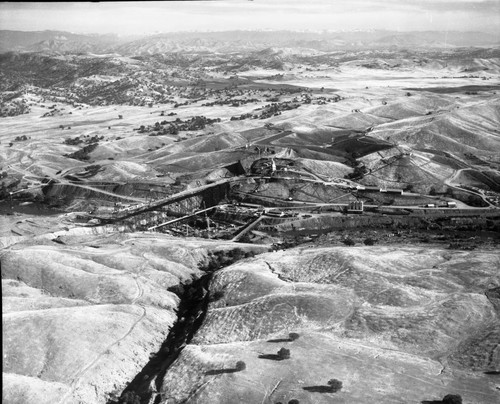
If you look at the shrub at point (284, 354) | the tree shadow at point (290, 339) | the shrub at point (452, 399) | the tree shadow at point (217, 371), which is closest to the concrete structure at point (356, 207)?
the tree shadow at point (290, 339)

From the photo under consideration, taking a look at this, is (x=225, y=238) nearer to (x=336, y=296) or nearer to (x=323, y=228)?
(x=323, y=228)

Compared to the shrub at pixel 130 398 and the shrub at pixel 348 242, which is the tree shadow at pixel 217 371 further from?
the shrub at pixel 348 242

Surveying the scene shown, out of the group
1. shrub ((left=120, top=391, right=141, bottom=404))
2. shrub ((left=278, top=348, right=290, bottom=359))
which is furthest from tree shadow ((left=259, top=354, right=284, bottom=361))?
shrub ((left=120, top=391, right=141, bottom=404))

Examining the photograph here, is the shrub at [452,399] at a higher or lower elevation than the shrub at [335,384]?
higher

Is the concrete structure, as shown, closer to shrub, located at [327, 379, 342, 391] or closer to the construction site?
the construction site

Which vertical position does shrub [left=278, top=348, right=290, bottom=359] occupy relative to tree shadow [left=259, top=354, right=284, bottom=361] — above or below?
above

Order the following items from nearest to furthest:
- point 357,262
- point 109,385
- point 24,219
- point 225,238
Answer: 1. point 109,385
2. point 357,262
3. point 225,238
4. point 24,219

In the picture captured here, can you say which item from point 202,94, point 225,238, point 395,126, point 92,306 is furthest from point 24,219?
point 202,94

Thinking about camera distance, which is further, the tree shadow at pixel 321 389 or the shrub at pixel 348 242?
the shrub at pixel 348 242

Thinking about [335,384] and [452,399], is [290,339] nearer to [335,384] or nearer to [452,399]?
[335,384]

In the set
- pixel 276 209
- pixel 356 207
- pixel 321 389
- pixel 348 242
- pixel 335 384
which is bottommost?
pixel 348 242

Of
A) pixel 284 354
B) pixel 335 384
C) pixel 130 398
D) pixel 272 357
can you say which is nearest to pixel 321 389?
pixel 335 384
